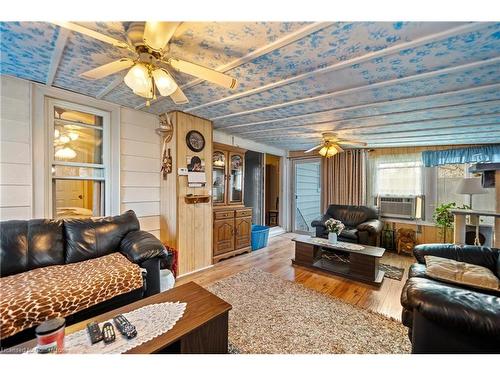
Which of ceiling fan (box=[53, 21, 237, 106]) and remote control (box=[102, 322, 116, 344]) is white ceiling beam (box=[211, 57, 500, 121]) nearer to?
ceiling fan (box=[53, 21, 237, 106])

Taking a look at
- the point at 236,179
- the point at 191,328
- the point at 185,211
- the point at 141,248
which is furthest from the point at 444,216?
the point at 141,248

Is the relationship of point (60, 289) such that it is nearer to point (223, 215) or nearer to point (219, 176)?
point (223, 215)

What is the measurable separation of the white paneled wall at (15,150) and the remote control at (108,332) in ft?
6.28

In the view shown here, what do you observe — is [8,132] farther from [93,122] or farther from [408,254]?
[408,254]

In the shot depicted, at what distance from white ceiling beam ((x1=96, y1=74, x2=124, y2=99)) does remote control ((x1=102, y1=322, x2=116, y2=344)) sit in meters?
2.04

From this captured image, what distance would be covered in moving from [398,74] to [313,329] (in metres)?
2.28

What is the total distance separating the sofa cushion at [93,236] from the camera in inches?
84.2

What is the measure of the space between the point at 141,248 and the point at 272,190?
14.3 ft

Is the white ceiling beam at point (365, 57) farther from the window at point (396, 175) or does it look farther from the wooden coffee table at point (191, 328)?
the window at point (396, 175)

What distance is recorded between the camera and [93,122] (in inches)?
108

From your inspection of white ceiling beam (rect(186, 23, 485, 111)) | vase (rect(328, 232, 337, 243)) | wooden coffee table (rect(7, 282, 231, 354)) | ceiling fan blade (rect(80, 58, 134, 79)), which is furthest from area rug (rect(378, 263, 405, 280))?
ceiling fan blade (rect(80, 58, 134, 79))

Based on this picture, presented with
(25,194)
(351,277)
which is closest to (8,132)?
(25,194)

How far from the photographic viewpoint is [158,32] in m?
1.11

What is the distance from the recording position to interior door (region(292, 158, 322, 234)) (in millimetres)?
5930
